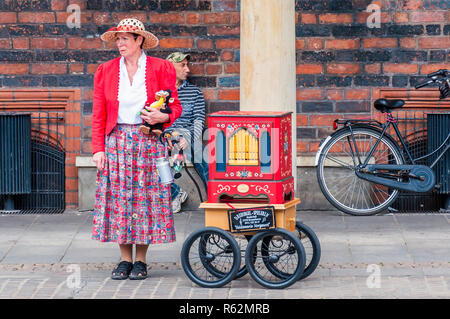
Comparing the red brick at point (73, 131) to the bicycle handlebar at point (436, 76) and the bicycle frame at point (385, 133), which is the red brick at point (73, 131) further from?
the bicycle handlebar at point (436, 76)

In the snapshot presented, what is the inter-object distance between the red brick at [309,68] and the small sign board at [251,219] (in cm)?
349

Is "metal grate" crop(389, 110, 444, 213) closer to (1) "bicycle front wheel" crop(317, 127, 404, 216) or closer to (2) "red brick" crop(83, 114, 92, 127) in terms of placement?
(1) "bicycle front wheel" crop(317, 127, 404, 216)

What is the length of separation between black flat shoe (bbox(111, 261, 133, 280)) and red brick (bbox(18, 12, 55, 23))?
374cm

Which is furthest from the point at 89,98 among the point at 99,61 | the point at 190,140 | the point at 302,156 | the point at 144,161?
the point at 144,161

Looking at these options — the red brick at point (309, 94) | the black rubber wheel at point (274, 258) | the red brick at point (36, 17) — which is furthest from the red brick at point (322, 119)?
the black rubber wheel at point (274, 258)

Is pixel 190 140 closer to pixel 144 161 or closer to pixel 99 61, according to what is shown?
pixel 99 61

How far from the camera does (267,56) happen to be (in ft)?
28.1

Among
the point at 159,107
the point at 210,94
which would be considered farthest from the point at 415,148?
the point at 159,107

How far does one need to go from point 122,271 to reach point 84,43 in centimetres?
360

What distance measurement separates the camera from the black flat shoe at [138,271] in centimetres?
753

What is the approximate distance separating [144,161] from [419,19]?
13.6ft

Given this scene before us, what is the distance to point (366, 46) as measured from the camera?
10.4 metres

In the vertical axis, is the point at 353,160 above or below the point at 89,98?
below

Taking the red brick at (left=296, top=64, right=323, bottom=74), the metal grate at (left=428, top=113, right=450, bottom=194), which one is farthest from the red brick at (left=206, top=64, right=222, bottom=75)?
the metal grate at (left=428, top=113, right=450, bottom=194)
